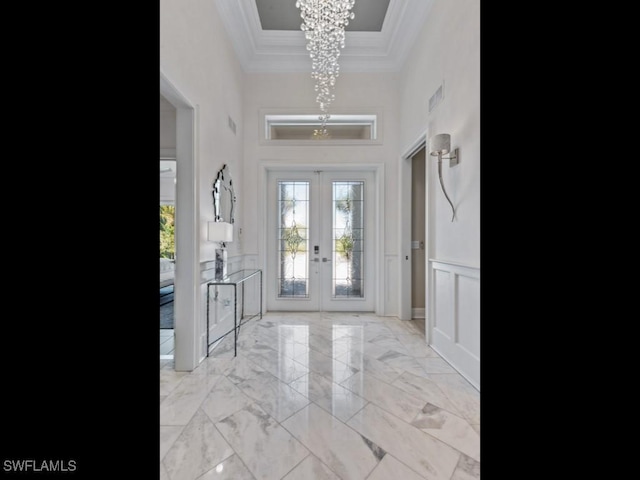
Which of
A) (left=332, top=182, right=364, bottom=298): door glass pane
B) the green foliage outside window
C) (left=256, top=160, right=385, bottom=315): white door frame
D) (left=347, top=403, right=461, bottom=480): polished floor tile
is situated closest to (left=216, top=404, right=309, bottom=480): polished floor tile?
(left=347, top=403, right=461, bottom=480): polished floor tile

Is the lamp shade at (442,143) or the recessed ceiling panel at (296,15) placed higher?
the recessed ceiling panel at (296,15)

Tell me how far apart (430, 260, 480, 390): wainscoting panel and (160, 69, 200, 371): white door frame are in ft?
6.94

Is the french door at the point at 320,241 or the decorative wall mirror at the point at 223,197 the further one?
the french door at the point at 320,241

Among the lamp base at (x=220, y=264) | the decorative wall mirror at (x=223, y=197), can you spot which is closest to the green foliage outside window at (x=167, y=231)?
the decorative wall mirror at (x=223, y=197)

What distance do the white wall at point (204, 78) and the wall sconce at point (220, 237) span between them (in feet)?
0.18

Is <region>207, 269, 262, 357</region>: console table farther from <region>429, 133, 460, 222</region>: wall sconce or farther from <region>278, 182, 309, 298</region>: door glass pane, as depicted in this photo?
<region>429, 133, 460, 222</region>: wall sconce

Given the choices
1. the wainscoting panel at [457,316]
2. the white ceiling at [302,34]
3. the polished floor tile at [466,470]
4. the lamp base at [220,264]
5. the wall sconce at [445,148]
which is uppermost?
the white ceiling at [302,34]

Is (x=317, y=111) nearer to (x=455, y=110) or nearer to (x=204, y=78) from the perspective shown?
(x=204, y=78)

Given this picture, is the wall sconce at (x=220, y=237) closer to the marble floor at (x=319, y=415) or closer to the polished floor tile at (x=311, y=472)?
the marble floor at (x=319, y=415)

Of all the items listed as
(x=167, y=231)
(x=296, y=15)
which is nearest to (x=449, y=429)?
(x=296, y=15)

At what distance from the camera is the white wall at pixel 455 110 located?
2.14 m
